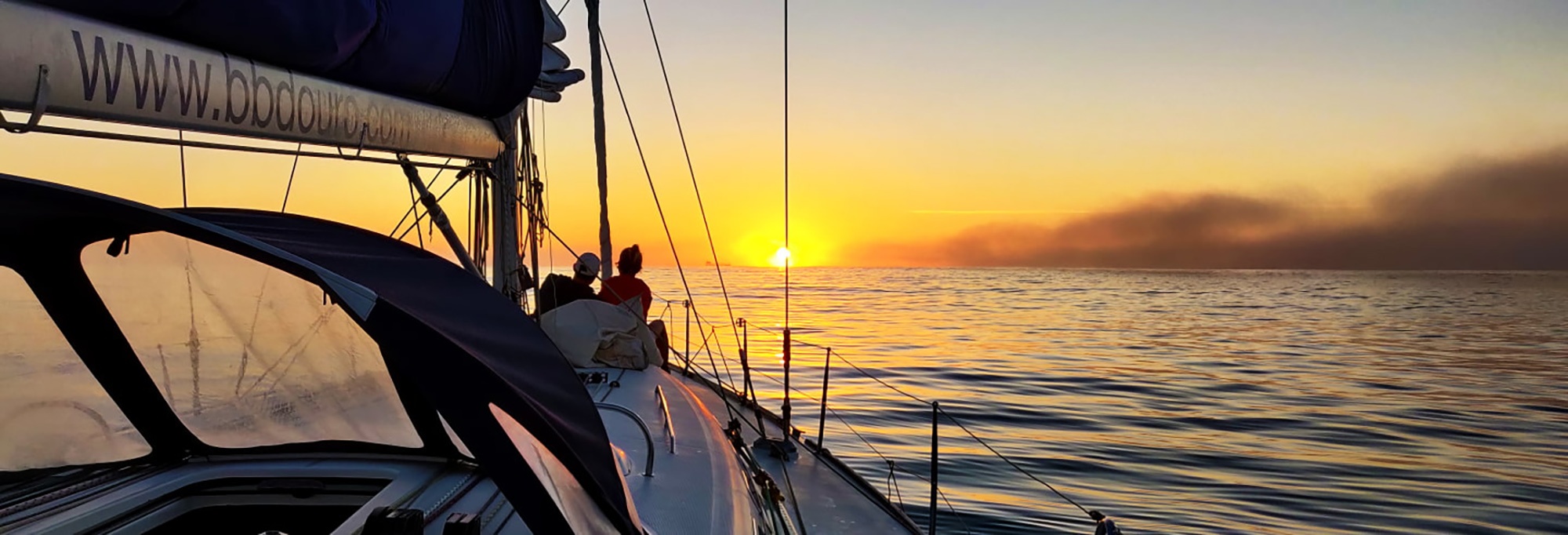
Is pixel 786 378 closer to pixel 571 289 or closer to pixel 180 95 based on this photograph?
pixel 571 289

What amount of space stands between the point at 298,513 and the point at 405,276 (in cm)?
113

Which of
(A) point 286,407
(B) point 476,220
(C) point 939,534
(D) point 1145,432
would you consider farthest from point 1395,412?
(A) point 286,407

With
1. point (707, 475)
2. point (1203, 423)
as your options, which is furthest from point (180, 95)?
point (1203, 423)

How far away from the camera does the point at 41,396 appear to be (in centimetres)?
282

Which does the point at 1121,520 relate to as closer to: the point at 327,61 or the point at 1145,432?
the point at 1145,432

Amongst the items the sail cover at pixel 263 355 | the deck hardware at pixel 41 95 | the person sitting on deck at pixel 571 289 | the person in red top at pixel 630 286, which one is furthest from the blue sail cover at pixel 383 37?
the person sitting on deck at pixel 571 289

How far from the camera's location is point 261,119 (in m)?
2.70

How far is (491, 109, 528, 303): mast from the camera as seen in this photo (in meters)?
5.82

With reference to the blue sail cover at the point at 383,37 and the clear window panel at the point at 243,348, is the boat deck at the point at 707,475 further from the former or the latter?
the blue sail cover at the point at 383,37

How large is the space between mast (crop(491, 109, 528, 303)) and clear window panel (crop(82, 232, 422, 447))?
249 centimetres

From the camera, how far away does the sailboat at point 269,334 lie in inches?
81.3

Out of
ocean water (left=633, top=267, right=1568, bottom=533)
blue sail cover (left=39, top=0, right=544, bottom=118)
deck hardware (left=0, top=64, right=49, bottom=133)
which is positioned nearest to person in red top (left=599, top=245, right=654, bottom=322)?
ocean water (left=633, top=267, right=1568, bottom=533)

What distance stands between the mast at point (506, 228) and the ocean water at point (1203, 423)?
1.43 metres

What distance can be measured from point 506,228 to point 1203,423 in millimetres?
9785
